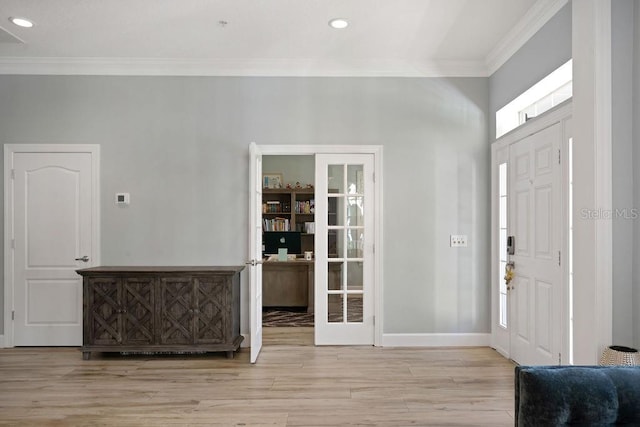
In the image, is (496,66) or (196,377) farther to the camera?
(496,66)

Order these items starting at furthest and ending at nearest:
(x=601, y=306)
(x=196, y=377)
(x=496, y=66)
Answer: (x=496, y=66), (x=196, y=377), (x=601, y=306)

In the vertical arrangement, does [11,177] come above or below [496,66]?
below

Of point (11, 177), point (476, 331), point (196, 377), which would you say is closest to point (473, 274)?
point (476, 331)

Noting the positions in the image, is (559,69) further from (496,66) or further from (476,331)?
(476,331)

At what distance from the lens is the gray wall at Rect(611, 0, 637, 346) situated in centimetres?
246

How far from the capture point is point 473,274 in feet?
14.9

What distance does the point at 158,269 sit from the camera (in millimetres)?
4191

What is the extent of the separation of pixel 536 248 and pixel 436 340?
149cm

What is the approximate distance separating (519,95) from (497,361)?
2387mm

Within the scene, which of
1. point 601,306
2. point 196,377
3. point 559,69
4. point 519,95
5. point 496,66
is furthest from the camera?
point 496,66

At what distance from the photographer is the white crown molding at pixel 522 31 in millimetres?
3287

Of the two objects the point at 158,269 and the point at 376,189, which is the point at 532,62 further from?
the point at 158,269

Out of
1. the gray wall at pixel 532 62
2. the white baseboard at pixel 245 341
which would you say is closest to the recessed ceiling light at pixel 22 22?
the white baseboard at pixel 245 341

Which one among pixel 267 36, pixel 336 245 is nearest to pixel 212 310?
pixel 336 245
